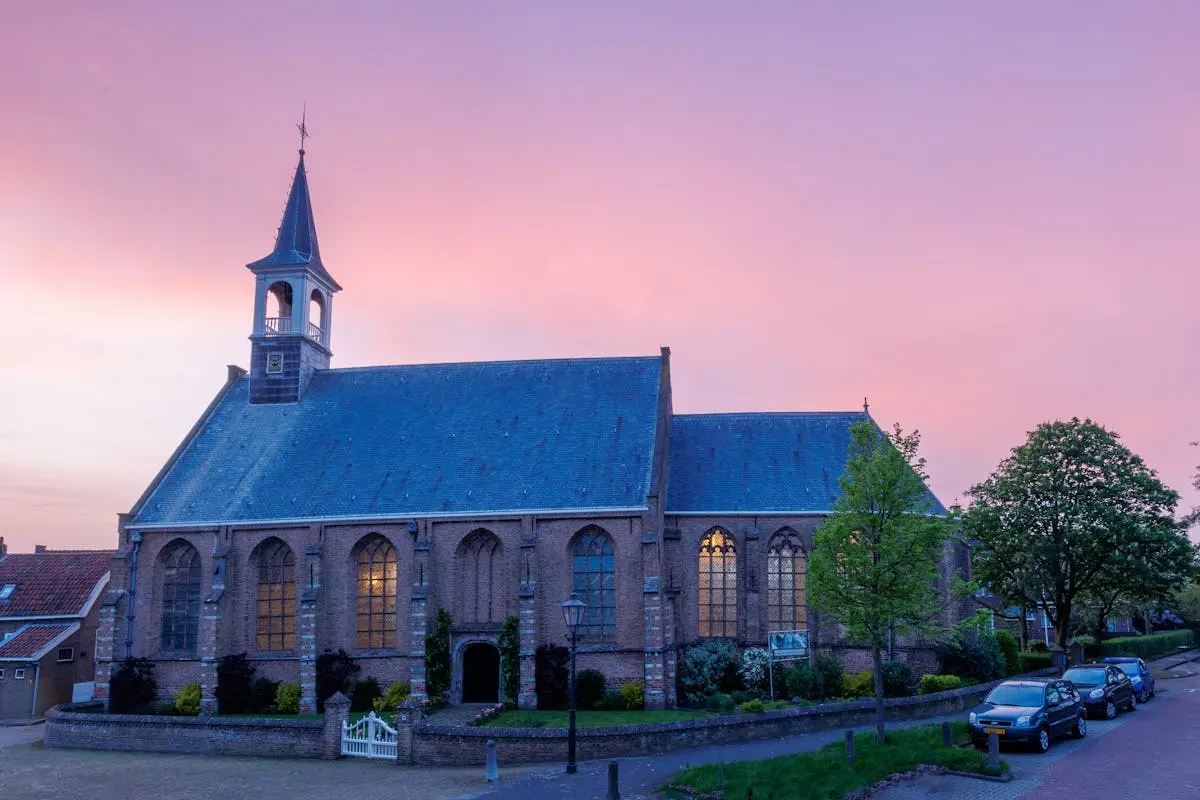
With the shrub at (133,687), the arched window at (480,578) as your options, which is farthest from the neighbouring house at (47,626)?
the arched window at (480,578)

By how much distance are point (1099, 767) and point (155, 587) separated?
1446 inches

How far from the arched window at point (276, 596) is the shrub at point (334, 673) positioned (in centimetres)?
248

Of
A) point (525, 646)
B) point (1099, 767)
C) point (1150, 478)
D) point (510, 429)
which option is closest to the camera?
point (1099, 767)

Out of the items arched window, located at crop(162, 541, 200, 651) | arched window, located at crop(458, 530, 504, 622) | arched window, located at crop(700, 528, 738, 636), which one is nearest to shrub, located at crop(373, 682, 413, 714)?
arched window, located at crop(458, 530, 504, 622)

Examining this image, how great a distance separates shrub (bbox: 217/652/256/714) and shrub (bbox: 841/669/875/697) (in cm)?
2410

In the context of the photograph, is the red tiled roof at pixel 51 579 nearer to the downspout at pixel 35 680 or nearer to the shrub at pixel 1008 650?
the downspout at pixel 35 680

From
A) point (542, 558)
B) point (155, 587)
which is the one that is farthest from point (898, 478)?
point (155, 587)

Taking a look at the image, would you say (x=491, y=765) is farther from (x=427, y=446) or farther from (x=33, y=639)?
(x=33, y=639)

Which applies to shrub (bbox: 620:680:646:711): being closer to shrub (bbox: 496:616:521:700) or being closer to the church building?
the church building

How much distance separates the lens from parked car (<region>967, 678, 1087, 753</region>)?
2427cm

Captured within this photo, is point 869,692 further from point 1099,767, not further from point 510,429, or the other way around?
point 510,429

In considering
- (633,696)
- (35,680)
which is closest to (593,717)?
(633,696)

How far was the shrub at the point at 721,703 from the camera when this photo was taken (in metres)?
33.7

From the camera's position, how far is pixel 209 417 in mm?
46125
